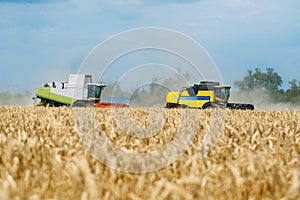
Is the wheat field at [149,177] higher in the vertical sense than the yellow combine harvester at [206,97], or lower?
lower

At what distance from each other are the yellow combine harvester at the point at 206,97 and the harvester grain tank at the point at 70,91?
464 centimetres

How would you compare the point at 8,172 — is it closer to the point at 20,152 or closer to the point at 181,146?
the point at 20,152

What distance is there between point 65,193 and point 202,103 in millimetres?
23994

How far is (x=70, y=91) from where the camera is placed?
31.1 metres

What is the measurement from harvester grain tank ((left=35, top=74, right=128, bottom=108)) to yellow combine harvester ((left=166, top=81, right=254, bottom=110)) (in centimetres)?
464

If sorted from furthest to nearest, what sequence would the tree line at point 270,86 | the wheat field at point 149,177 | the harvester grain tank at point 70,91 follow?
1. the tree line at point 270,86
2. the harvester grain tank at point 70,91
3. the wheat field at point 149,177

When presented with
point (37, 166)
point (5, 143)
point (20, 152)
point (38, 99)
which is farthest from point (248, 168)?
point (38, 99)

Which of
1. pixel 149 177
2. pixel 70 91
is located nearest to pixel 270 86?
pixel 70 91

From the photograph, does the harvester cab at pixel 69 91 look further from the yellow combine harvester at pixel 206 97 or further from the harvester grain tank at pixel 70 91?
the yellow combine harvester at pixel 206 97

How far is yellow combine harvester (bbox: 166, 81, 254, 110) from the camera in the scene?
89.2ft

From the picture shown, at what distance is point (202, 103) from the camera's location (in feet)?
89.8

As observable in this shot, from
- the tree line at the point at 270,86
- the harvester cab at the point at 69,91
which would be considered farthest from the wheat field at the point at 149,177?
the tree line at the point at 270,86

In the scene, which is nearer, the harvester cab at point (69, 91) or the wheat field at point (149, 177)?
the wheat field at point (149, 177)

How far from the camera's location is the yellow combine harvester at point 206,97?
1070 inches
